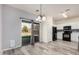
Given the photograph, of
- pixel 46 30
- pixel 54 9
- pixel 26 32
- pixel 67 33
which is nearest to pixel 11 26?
pixel 26 32

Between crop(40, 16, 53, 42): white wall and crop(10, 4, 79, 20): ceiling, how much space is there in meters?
0.19

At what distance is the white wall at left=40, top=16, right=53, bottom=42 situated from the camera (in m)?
2.59

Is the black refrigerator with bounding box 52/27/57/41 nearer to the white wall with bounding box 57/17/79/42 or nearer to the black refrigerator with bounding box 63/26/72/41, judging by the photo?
the white wall with bounding box 57/17/79/42

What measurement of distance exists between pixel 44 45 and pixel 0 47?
1.17 metres

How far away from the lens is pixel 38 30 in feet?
8.59

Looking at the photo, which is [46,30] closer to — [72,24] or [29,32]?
[29,32]

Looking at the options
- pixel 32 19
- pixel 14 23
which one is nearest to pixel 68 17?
pixel 32 19

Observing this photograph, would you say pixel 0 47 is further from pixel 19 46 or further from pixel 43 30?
pixel 43 30

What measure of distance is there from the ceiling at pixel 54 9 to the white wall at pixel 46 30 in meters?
0.19

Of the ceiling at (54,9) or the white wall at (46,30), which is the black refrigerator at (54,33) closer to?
the white wall at (46,30)

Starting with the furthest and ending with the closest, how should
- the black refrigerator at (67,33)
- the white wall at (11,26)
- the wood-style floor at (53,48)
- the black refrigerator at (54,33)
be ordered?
1. the black refrigerator at (54,33)
2. the black refrigerator at (67,33)
3. the wood-style floor at (53,48)
4. the white wall at (11,26)

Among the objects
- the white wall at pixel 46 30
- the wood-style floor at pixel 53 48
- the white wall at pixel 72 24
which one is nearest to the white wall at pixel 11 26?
the wood-style floor at pixel 53 48

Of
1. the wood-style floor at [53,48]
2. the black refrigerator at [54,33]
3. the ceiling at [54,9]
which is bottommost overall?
the wood-style floor at [53,48]

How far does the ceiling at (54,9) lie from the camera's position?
89.0 inches
